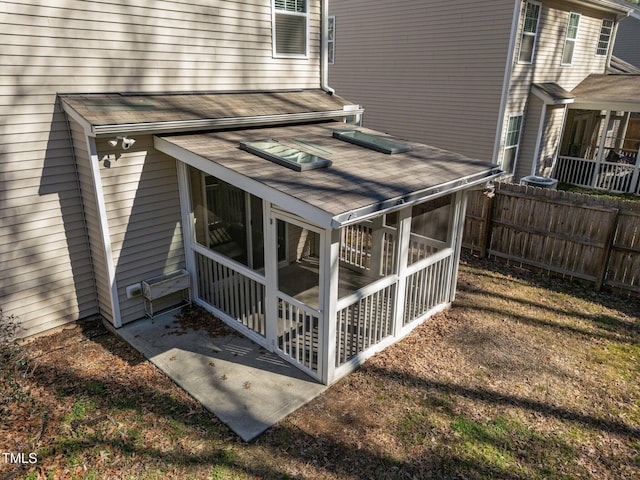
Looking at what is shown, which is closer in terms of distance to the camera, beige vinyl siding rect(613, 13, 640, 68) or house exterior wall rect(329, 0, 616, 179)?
house exterior wall rect(329, 0, 616, 179)

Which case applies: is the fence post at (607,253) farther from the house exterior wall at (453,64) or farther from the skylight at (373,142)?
the house exterior wall at (453,64)

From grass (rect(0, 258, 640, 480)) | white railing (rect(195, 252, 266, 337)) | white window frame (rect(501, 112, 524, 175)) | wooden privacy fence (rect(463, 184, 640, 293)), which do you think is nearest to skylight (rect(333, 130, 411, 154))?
white railing (rect(195, 252, 266, 337))

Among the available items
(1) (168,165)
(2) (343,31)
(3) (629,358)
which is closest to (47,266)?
(1) (168,165)

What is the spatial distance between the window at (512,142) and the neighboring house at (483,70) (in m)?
0.04

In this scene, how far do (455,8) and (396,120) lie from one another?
3.79m

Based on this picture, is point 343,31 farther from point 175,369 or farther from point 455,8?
point 175,369

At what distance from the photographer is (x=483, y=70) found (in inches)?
513

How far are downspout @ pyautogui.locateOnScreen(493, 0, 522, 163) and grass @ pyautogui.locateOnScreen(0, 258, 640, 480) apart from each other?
7446 millimetres

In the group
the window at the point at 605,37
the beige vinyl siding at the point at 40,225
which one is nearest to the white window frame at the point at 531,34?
the window at the point at 605,37

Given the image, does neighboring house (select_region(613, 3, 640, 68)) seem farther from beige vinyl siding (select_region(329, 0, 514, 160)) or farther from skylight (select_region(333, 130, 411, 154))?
skylight (select_region(333, 130, 411, 154))

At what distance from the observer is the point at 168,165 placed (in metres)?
6.82

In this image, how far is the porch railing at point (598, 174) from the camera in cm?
1472

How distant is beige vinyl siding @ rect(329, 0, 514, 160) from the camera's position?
509 inches

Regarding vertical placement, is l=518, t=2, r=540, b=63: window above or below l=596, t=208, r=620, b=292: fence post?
above
